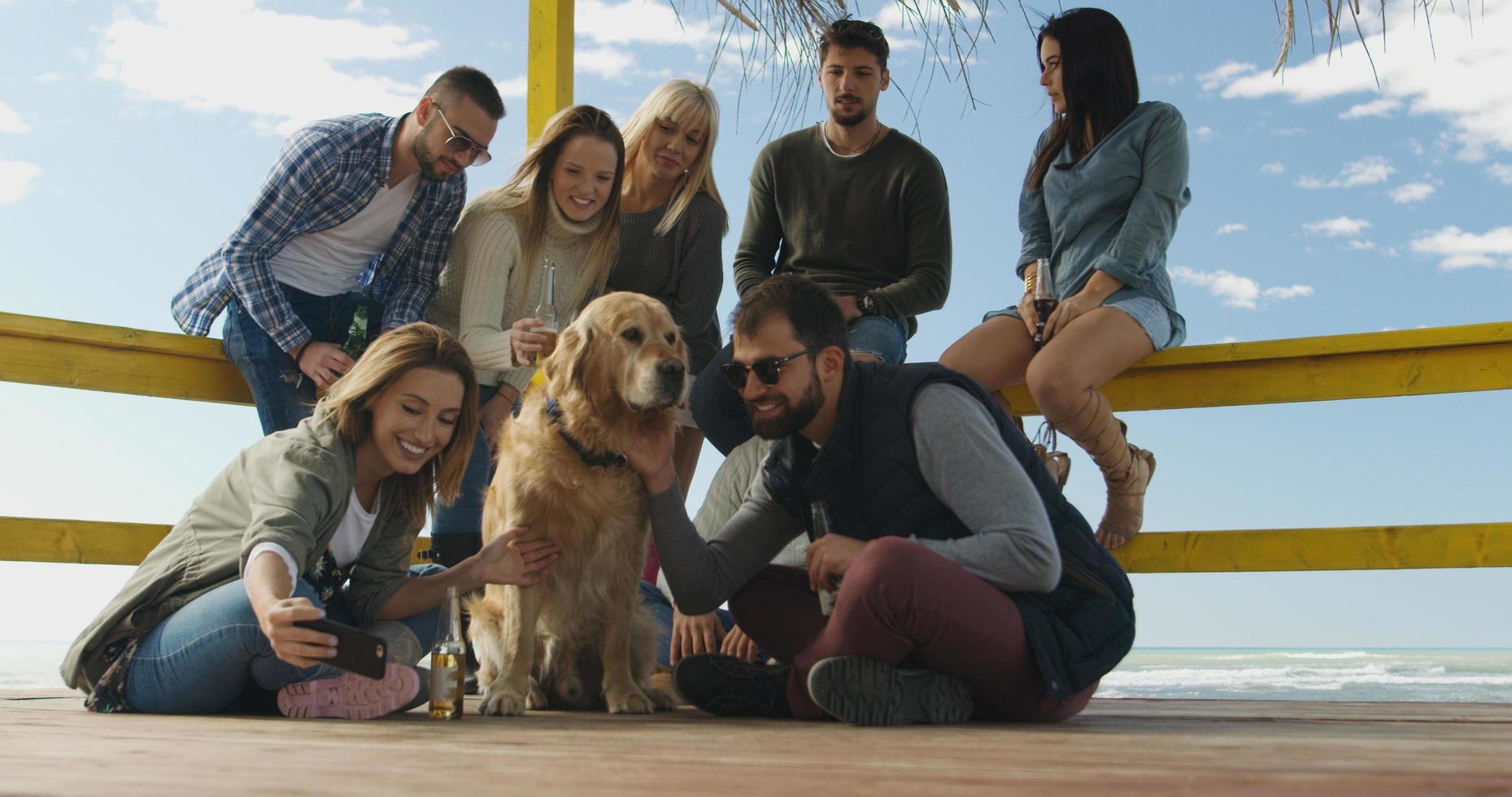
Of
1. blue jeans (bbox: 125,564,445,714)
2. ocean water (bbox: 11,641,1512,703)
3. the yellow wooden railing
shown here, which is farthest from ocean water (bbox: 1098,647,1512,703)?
blue jeans (bbox: 125,564,445,714)

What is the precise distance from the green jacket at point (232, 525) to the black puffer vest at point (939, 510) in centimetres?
105

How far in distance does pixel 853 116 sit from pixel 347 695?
2635mm

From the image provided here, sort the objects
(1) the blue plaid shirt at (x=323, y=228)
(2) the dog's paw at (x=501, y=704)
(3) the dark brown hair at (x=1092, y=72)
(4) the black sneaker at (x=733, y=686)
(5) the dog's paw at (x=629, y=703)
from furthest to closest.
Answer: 1. (3) the dark brown hair at (x=1092, y=72)
2. (1) the blue plaid shirt at (x=323, y=228)
3. (5) the dog's paw at (x=629, y=703)
4. (2) the dog's paw at (x=501, y=704)
5. (4) the black sneaker at (x=733, y=686)

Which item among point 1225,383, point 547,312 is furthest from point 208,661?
point 1225,383

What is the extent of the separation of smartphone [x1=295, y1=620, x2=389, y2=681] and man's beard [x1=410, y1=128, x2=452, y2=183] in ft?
6.38

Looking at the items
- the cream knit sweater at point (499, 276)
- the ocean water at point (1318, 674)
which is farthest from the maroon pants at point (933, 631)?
the ocean water at point (1318, 674)

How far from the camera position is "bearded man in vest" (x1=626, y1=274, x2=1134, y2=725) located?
2.29 m

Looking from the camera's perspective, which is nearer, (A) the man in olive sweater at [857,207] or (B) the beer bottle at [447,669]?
(B) the beer bottle at [447,669]

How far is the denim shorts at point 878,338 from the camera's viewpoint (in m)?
3.81

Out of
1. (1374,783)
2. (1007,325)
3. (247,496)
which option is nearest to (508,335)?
(247,496)

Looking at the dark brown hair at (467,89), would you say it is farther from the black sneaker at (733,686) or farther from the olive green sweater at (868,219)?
the black sneaker at (733,686)

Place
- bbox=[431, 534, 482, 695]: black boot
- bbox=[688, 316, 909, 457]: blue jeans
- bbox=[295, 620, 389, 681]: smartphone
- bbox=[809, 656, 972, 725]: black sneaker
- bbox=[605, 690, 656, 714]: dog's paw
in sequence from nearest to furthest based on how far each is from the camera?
bbox=[295, 620, 389, 681]: smartphone < bbox=[809, 656, 972, 725]: black sneaker < bbox=[605, 690, 656, 714]: dog's paw < bbox=[688, 316, 909, 457]: blue jeans < bbox=[431, 534, 482, 695]: black boot

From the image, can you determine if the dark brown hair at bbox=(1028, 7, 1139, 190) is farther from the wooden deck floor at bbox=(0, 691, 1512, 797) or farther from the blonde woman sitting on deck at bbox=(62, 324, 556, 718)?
the blonde woman sitting on deck at bbox=(62, 324, 556, 718)

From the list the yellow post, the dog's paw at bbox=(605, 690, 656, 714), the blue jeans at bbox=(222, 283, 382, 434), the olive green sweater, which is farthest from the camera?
the yellow post
